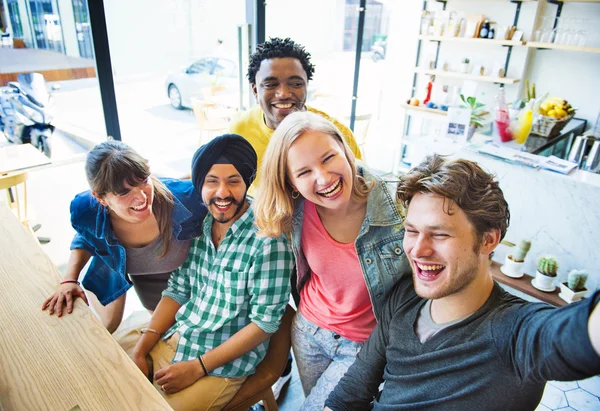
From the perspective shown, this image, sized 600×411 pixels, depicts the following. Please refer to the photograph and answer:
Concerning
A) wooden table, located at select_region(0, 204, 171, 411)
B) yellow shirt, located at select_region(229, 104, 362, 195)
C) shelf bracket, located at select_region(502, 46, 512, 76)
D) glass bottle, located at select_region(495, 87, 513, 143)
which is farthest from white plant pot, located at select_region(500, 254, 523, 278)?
shelf bracket, located at select_region(502, 46, 512, 76)

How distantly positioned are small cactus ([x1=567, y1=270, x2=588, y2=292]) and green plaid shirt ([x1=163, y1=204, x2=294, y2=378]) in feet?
5.51

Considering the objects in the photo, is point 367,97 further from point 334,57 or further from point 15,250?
point 15,250

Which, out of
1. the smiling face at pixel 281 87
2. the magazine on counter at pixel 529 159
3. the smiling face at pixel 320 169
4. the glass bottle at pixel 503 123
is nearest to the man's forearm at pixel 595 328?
the smiling face at pixel 320 169

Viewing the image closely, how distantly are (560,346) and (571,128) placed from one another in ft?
11.7

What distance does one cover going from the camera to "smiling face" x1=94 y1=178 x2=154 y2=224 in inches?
51.9

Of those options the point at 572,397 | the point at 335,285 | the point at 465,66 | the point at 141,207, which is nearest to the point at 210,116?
the point at 465,66

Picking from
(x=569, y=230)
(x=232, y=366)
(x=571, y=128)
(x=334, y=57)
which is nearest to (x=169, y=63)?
(x=334, y=57)

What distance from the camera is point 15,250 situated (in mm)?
1365

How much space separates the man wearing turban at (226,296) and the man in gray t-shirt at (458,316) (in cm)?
42

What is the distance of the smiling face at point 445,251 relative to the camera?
104 cm

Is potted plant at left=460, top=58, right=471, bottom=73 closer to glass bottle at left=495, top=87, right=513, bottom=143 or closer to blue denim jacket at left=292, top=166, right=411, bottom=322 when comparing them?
glass bottle at left=495, top=87, right=513, bottom=143

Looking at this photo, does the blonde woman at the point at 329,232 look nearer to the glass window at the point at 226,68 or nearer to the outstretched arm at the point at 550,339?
the outstretched arm at the point at 550,339

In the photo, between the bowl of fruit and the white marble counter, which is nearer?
the white marble counter

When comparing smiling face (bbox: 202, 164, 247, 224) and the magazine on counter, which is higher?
smiling face (bbox: 202, 164, 247, 224)
